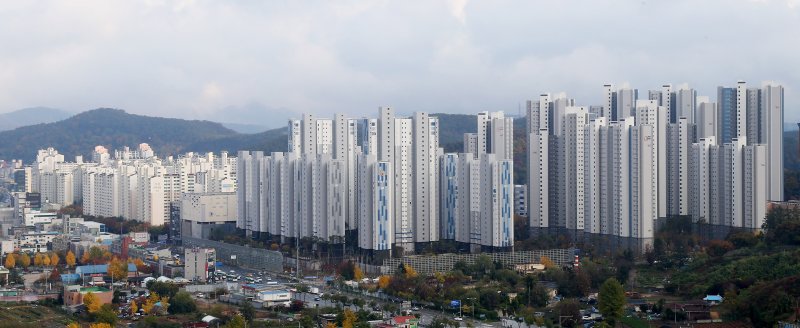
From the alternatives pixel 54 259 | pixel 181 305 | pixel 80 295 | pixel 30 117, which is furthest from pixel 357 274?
pixel 30 117

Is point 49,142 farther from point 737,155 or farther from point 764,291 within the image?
point 764,291

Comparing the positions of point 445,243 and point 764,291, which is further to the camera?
point 445,243

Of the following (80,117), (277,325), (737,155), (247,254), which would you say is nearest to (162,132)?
(80,117)

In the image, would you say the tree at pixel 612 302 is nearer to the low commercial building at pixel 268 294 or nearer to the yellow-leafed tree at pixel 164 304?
the low commercial building at pixel 268 294

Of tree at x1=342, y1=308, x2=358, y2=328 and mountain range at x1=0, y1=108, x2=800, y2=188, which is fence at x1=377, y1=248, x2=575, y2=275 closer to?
tree at x1=342, y1=308, x2=358, y2=328

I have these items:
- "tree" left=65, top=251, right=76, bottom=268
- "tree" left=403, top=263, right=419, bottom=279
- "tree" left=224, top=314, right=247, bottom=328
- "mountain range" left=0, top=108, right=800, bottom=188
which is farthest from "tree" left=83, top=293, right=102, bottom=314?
"mountain range" left=0, top=108, right=800, bottom=188

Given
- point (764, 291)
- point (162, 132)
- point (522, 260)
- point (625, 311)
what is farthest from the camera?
point (162, 132)

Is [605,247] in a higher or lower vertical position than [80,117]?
lower
